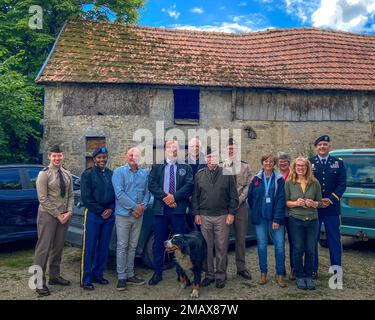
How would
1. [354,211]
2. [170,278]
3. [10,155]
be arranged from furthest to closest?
[10,155] → [354,211] → [170,278]

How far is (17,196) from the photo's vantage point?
6.57m

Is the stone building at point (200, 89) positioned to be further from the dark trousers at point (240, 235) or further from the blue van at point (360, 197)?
the dark trousers at point (240, 235)

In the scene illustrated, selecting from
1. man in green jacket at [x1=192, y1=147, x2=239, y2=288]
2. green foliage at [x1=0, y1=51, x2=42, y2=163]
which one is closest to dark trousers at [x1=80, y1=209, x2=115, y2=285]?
man in green jacket at [x1=192, y1=147, x2=239, y2=288]

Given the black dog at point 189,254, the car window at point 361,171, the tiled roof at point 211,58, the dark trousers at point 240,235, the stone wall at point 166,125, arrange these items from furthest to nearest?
the tiled roof at point 211,58 < the stone wall at point 166,125 < the car window at point 361,171 < the dark trousers at point 240,235 < the black dog at point 189,254

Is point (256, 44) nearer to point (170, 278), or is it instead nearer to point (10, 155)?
point (10, 155)

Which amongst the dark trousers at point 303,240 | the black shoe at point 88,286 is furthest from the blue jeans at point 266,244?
the black shoe at point 88,286

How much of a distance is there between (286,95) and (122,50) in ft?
22.1

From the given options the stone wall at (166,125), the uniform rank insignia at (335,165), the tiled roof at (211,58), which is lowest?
the uniform rank insignia at (335,165)


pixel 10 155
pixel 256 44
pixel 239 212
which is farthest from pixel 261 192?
pixel 256 44

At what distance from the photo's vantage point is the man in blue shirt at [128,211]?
474 centimetres

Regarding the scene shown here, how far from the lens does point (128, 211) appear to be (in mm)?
4746

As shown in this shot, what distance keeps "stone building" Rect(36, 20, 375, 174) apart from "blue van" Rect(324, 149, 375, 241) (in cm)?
679

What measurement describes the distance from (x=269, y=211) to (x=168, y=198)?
4.75ft

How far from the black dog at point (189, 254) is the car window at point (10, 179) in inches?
150
